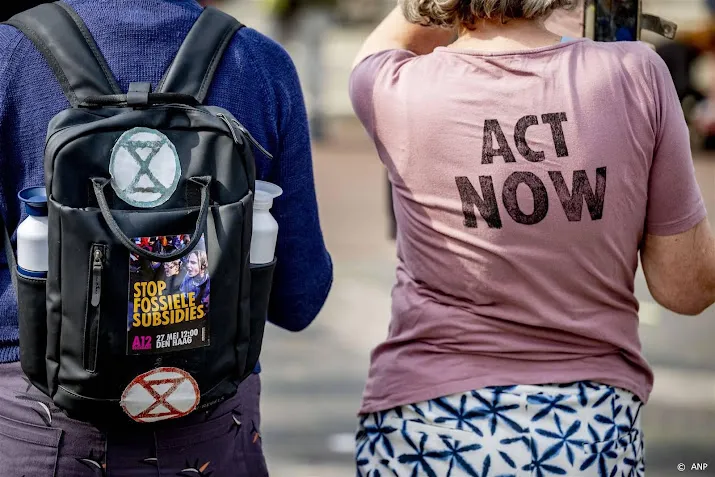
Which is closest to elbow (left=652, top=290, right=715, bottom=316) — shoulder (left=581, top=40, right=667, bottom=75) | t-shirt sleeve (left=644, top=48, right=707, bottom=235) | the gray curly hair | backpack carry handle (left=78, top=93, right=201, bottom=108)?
t-shirt sleeve (left=644, top=48, right=707, bottom=235)

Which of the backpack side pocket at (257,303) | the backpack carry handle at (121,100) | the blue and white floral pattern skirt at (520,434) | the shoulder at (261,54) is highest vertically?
the shoulder at (261,54)

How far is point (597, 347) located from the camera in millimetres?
2352

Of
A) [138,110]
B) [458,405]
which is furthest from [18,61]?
[458,405]

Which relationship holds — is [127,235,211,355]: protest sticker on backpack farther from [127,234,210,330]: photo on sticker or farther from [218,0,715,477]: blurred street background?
[218,0,715,477]: blurred street background

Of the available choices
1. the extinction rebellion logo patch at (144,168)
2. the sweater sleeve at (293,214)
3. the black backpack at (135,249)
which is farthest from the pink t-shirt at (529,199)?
the extinction rebellion logo patch at (144,168)

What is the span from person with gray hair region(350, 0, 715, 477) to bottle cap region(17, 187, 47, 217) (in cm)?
71

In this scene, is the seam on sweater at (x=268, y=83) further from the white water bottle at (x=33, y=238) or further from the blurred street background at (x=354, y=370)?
the blurred street background at (x=354, y=370)

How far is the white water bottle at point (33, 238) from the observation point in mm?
2070

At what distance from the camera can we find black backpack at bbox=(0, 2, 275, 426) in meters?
2.03

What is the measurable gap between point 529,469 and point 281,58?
3.20 feet

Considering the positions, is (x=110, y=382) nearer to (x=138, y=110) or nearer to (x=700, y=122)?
(x=138, y=110)

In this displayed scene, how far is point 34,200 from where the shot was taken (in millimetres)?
2068

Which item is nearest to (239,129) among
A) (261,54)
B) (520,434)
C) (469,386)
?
(261,54)

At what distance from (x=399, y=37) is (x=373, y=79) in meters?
0.17
